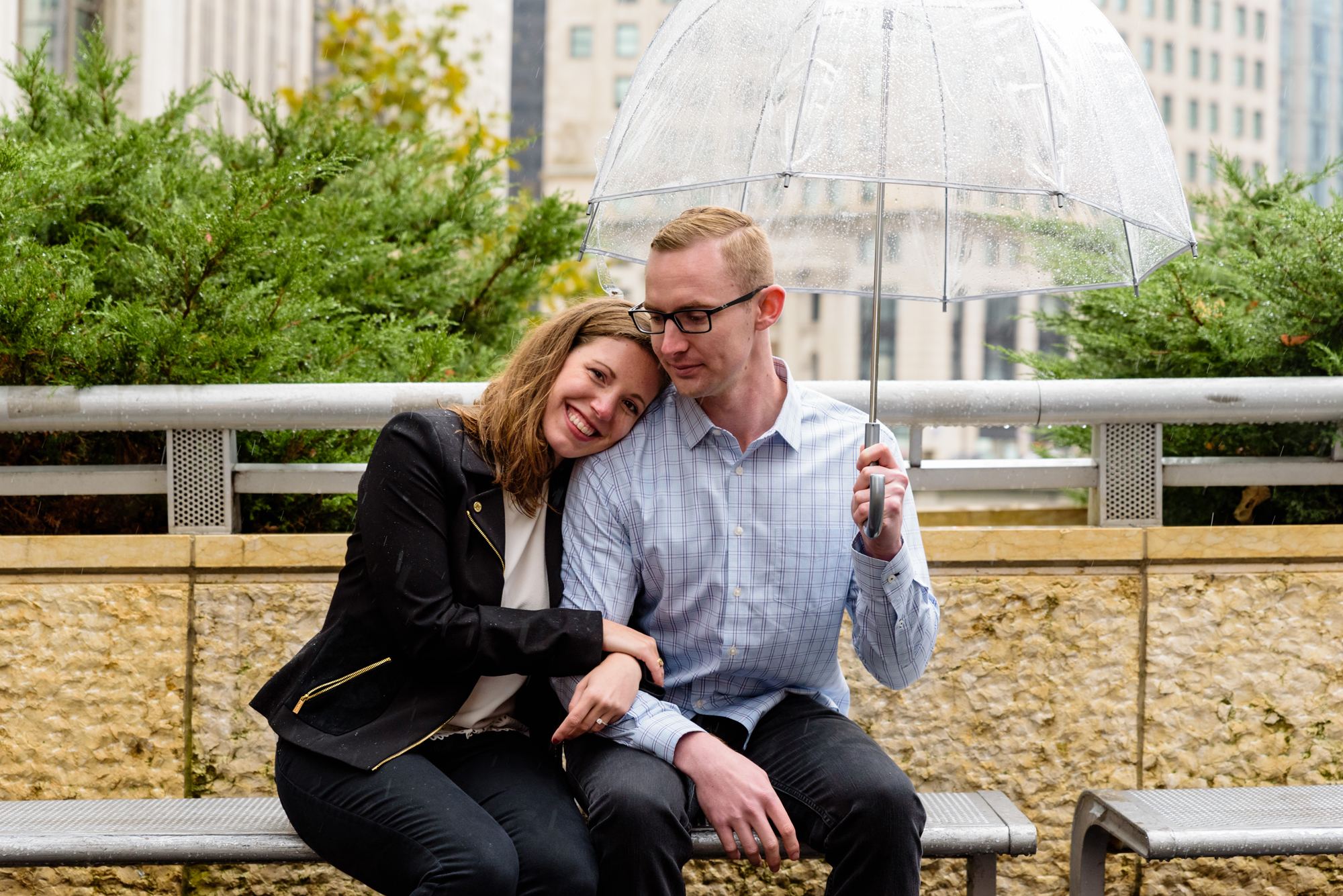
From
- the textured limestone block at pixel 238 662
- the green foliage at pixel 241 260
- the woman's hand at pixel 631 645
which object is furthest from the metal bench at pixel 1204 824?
the green foliage at pixel 241 260

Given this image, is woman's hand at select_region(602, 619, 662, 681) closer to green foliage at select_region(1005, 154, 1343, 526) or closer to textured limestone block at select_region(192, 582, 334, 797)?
textured limestone block at select_region(192, 582, 334, 797)

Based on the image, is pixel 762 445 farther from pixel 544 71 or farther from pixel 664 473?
pixel 544 71

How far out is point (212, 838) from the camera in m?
2.63

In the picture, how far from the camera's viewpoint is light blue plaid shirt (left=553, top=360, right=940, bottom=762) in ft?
9.07

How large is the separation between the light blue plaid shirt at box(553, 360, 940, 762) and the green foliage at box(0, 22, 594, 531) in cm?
129

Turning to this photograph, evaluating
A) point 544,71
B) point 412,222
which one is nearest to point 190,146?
point 412,222

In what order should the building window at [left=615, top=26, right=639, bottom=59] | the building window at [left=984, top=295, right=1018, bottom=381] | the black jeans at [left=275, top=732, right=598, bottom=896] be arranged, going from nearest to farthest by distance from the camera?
the black jeans at [left=275, top=732, right=598, bottom=896] < the building window at [left=984, top=295, right=1018, bottom=381] < the building window at [left=615, top=26, right=639, bottom=59]

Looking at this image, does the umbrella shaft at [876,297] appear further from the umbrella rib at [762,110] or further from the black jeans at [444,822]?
the black jeans at [444,822]

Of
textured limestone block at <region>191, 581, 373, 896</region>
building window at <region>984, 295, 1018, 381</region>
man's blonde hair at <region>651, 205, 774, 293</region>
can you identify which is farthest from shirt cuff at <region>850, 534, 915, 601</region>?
building window at <region>984, 295, 1018, 381</region>

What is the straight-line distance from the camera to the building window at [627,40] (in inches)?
3233

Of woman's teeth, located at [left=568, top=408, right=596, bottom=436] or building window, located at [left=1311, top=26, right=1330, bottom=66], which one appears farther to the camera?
building window, located at [left=1311, top=26, right=1330, bottom=66]

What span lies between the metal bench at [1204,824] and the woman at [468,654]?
109 centimetres

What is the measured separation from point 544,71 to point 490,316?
88547 millimetres

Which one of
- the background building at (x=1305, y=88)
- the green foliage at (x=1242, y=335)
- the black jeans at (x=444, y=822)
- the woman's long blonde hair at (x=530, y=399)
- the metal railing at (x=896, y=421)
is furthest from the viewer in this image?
the background building at (x=1305, y=88)
